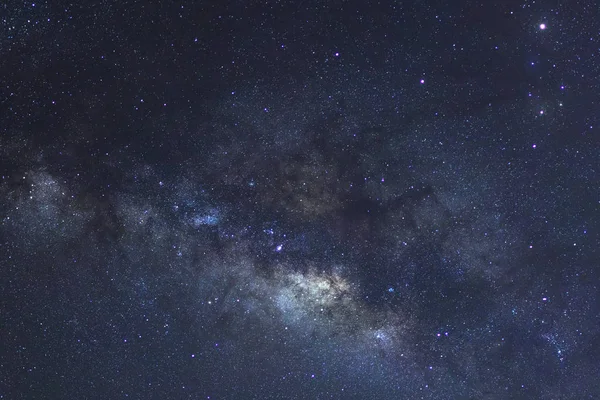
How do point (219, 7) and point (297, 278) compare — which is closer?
point (219, 7)

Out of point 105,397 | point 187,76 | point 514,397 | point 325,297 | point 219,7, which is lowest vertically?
point 514,397

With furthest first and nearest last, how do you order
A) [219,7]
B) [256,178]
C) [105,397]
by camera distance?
[105,397]
[256,178]
[219,7]

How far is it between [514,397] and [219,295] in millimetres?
5812

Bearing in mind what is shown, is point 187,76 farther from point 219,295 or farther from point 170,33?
point 219,295

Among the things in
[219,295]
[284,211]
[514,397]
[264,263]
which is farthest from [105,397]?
[514,397]

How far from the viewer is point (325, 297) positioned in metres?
10.2

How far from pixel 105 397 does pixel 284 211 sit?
203 inches

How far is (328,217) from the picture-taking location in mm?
10141

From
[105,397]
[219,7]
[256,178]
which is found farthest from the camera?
[105,397]

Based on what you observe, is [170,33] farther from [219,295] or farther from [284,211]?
[219,295]

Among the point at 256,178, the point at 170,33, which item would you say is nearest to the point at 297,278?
the point at 256,178

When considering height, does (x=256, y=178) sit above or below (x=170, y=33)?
below

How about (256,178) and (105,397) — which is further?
(105,397)

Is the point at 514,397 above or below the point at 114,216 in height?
below
